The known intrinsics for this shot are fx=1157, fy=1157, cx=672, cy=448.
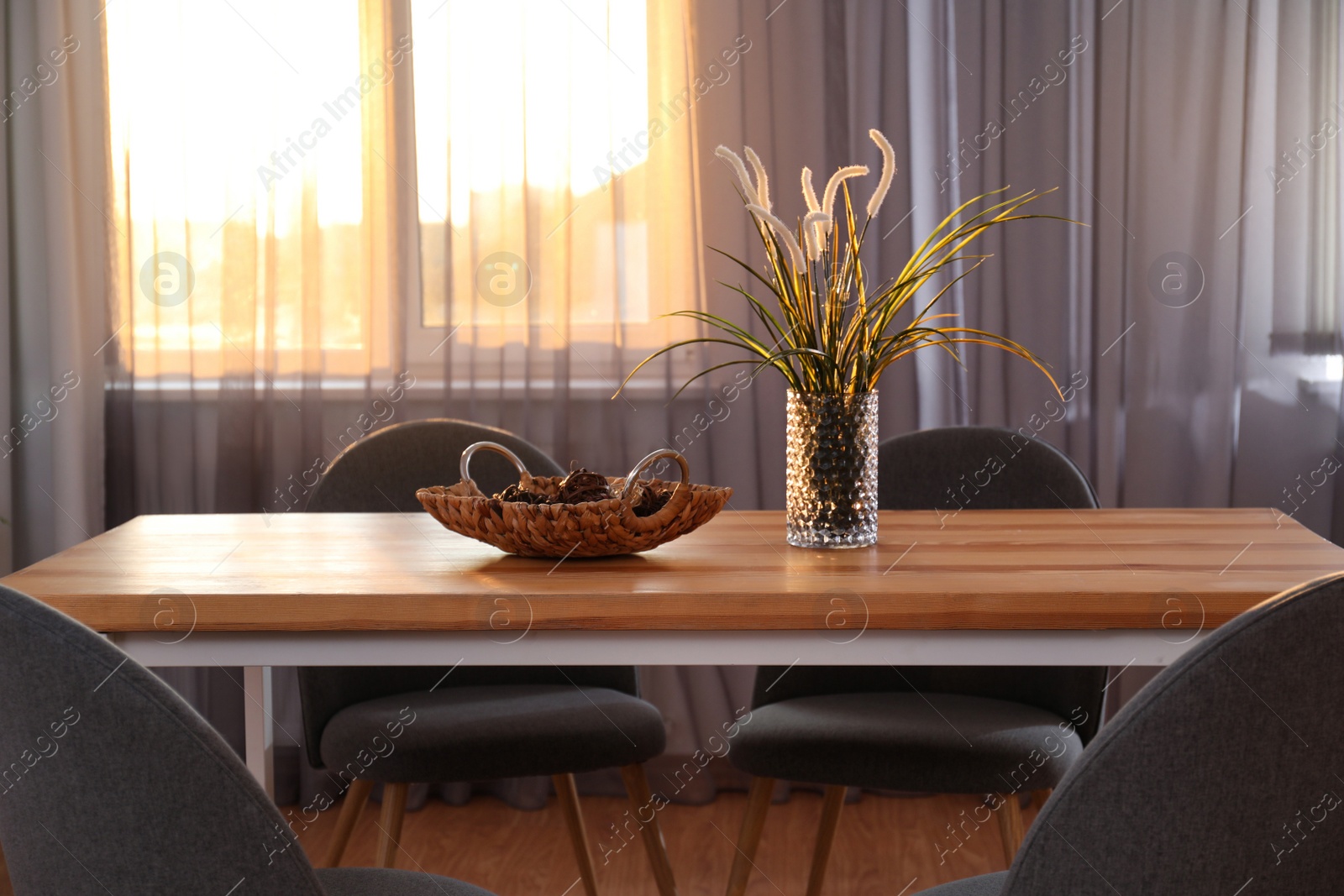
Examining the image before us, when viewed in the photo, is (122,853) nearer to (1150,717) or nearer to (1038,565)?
(1150,717)

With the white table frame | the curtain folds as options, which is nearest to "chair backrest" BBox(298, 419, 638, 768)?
the white table frame

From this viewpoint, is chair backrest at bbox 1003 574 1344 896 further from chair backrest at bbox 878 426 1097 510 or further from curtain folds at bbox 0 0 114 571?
curtain folds at bbox 0 0 114 571

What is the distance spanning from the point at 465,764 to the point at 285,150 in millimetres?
1516

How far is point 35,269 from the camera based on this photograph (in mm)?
2479

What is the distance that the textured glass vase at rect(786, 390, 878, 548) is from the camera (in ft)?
4.16

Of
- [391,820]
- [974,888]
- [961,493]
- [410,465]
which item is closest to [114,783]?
[974,888]

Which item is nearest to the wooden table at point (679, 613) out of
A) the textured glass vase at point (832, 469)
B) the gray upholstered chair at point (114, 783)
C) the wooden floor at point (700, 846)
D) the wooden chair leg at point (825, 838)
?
the textured glass vase at point (832, 469)

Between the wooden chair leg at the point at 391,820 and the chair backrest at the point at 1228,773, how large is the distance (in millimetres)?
1182

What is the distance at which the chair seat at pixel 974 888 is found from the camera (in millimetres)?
985

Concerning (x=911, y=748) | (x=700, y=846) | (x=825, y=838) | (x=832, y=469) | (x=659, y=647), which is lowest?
(x=700, y=846)

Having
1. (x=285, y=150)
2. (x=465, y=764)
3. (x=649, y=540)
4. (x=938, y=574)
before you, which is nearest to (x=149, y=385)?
(x=285, y=150)

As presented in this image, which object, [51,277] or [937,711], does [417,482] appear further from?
[51,277]

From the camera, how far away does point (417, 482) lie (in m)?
1.81

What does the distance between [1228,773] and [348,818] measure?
1.33m
